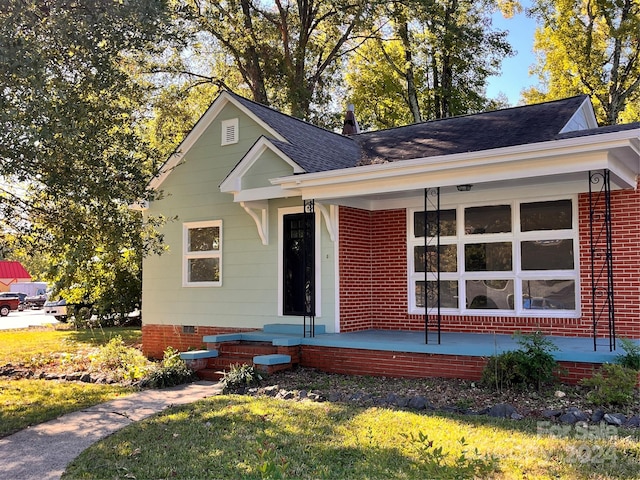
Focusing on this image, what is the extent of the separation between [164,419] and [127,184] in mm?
3908

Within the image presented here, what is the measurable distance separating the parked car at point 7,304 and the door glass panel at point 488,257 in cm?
3354

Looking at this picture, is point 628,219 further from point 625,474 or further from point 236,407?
point 236,407

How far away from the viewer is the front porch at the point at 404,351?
24.8ft

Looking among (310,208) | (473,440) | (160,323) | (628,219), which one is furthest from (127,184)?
(628,219)

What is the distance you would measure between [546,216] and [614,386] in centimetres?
396

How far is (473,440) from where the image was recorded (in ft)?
17.8

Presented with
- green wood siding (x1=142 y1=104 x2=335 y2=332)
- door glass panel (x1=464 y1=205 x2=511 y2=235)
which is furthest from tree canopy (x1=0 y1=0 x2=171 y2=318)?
door glass panel (x1=464 y1=205 x2=511 y2=235)

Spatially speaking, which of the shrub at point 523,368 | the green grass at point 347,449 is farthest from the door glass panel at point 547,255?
the green grass at point 347,449

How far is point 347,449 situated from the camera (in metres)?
5.26

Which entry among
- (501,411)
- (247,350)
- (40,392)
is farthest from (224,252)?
(501,411)

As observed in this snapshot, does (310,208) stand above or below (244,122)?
below

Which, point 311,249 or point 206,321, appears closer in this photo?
point 311,249

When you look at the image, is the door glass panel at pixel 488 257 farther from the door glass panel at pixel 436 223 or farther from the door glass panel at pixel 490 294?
the door glass panel at pixel 436 223

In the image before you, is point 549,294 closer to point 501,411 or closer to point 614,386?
point 614,386
